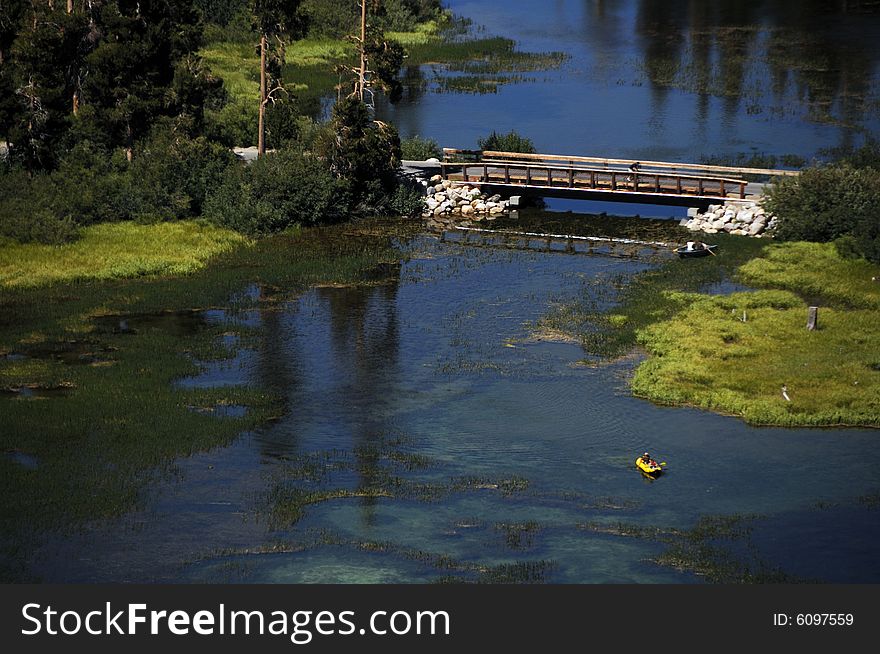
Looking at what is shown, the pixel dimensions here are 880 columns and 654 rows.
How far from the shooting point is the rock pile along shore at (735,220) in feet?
195

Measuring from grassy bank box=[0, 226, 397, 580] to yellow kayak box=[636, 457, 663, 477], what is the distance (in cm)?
1106

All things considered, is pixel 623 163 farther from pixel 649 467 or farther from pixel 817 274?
pixel 649 467

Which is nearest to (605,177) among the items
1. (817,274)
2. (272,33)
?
(817,274)

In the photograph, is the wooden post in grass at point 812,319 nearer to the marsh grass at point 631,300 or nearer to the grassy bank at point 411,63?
the marsh grass at point 631,300

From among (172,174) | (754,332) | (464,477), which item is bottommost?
(464,477)

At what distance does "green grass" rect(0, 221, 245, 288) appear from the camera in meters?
53.4

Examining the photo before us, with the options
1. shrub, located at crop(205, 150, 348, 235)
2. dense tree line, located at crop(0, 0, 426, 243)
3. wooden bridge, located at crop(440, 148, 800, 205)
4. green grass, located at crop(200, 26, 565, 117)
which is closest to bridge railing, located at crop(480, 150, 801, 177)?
wooden bridge, located at crop(440, 148, 800, 205)

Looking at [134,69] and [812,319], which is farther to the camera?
[134,69]

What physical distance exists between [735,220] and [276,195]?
2074cm

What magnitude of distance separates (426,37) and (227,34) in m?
17.8

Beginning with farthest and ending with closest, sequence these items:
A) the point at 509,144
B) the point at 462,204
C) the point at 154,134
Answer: the point at 509,144 → the point at 462,204 → the point at 154,134

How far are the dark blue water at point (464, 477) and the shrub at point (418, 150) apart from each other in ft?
81.4

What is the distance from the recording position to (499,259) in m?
57.8

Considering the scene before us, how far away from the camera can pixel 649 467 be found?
115 feet
